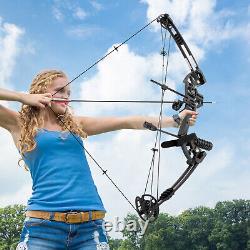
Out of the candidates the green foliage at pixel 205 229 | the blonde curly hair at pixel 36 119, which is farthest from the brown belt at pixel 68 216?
the green foliage at pixel 205 229

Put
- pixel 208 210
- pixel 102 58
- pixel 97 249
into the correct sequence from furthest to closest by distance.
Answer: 1. pixel 208 210
2. pixel 102 58
3. pixel 97 249

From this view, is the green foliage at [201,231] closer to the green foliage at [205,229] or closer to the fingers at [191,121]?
the green foliage at [205,229]

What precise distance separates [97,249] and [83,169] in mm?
396

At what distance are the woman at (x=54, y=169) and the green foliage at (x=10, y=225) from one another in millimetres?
36034

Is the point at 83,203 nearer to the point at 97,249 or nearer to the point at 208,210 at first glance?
the point at 97,249

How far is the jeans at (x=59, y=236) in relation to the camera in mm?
2555

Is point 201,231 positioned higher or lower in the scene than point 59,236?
higher

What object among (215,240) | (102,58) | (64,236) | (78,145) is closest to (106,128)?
(78,145)

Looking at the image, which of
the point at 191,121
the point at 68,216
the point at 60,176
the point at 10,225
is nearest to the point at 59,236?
the point at 68,216

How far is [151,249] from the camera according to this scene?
1775 inches

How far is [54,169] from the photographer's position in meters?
2.67

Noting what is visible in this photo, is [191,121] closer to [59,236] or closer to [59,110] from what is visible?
[59,110]

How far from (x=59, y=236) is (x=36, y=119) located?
636mm

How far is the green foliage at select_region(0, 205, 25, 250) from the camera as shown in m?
37.9
